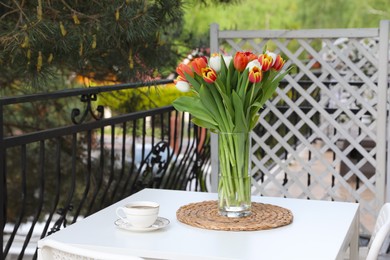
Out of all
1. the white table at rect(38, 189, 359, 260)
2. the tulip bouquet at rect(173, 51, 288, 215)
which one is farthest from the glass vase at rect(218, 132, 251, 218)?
the white table at rect(38, 189, 359, 260)

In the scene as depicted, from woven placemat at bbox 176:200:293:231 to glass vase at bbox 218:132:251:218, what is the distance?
3cm

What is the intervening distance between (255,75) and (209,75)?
125mm

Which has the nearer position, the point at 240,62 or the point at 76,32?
the point at 240,62

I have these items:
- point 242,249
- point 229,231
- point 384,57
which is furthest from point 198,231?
point 384,57

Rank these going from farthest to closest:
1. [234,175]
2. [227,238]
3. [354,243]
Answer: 1. [354,243]
2. [234,175]
3. [227,238]

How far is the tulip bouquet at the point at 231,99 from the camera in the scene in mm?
2178

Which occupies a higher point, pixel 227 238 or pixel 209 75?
pixel 209 75

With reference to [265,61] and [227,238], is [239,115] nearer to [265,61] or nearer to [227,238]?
[265,61]

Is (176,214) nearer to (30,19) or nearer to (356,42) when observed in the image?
(30,19)

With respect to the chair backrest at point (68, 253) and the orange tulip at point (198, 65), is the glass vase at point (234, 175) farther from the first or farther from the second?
the chair backrest at point (68, 253)

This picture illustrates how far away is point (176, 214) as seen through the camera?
2.26 m

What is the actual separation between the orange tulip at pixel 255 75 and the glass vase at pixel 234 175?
0.55 ft

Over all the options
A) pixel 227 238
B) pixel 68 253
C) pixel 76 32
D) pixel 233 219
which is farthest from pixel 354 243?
pixel 76 32

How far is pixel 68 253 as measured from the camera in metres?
1.71
